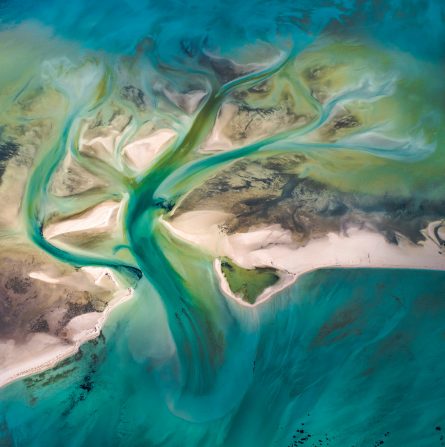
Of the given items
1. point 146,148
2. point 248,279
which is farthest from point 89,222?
point 248,279

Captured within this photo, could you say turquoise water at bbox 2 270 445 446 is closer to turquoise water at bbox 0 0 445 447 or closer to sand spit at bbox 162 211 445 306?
turquoise water at bbox 0 0 445 447

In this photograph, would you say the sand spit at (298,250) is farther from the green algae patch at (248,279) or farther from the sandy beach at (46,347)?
the sandy beach at (46,347)

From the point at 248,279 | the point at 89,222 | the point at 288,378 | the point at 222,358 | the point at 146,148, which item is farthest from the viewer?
the point at 146,148

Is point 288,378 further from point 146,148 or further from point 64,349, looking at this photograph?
point 146,148

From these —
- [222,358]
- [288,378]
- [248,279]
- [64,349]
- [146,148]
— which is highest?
[146,148]

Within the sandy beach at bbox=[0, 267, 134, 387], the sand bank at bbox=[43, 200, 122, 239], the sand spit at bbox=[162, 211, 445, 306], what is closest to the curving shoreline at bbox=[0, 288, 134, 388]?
the sandy beach at bbox=[0, 267, 134, 387]

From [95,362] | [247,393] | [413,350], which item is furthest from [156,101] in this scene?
[413,350]

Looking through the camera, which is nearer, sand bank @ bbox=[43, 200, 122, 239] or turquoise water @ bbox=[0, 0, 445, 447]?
turquoise water @ bbox=[0, 0, 445, 447]

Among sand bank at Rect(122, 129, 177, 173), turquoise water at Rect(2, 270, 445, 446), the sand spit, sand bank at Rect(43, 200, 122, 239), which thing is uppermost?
sand bank at Rect(122, 129, 177, 173)
